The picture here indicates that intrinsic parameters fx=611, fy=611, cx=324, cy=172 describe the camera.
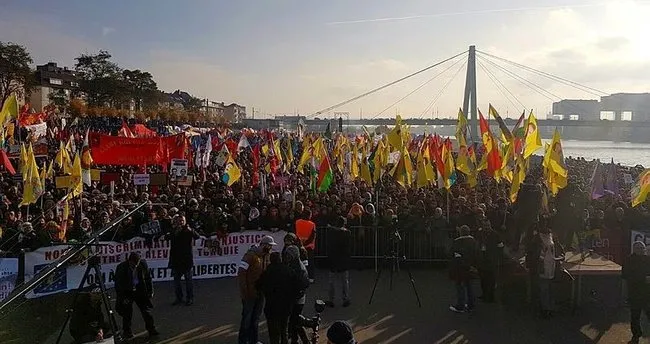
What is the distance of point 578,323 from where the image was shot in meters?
9.55

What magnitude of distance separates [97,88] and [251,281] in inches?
3109

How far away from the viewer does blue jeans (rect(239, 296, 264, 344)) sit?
26.6ft

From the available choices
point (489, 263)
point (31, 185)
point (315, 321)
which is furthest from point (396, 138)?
point (315, 321)

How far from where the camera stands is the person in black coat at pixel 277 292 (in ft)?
25.0

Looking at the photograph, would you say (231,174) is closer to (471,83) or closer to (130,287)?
(130,287)

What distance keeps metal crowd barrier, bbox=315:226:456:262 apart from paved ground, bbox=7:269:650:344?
69.2 inches

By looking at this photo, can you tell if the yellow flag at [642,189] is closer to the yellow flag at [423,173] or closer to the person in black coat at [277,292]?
the yellow flag at [423,173]

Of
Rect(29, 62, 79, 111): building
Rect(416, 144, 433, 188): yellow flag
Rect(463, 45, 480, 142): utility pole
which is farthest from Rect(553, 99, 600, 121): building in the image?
Rect(416, 144, 433, 188): yellow flag

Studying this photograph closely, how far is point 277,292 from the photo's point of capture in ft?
25.1

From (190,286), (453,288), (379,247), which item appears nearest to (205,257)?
(190,286)

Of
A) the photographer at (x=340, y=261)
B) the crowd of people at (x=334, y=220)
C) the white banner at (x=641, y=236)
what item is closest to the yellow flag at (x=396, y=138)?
the crowd of people at (x=334, y=220)

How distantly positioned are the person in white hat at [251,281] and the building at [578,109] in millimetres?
150643

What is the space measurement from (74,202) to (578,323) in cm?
1131

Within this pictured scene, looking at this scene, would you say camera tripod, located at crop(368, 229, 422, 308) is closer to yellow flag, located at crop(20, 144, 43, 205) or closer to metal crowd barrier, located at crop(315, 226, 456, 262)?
metal crowd barrier, located at crop(315, 226, 456, 262)
